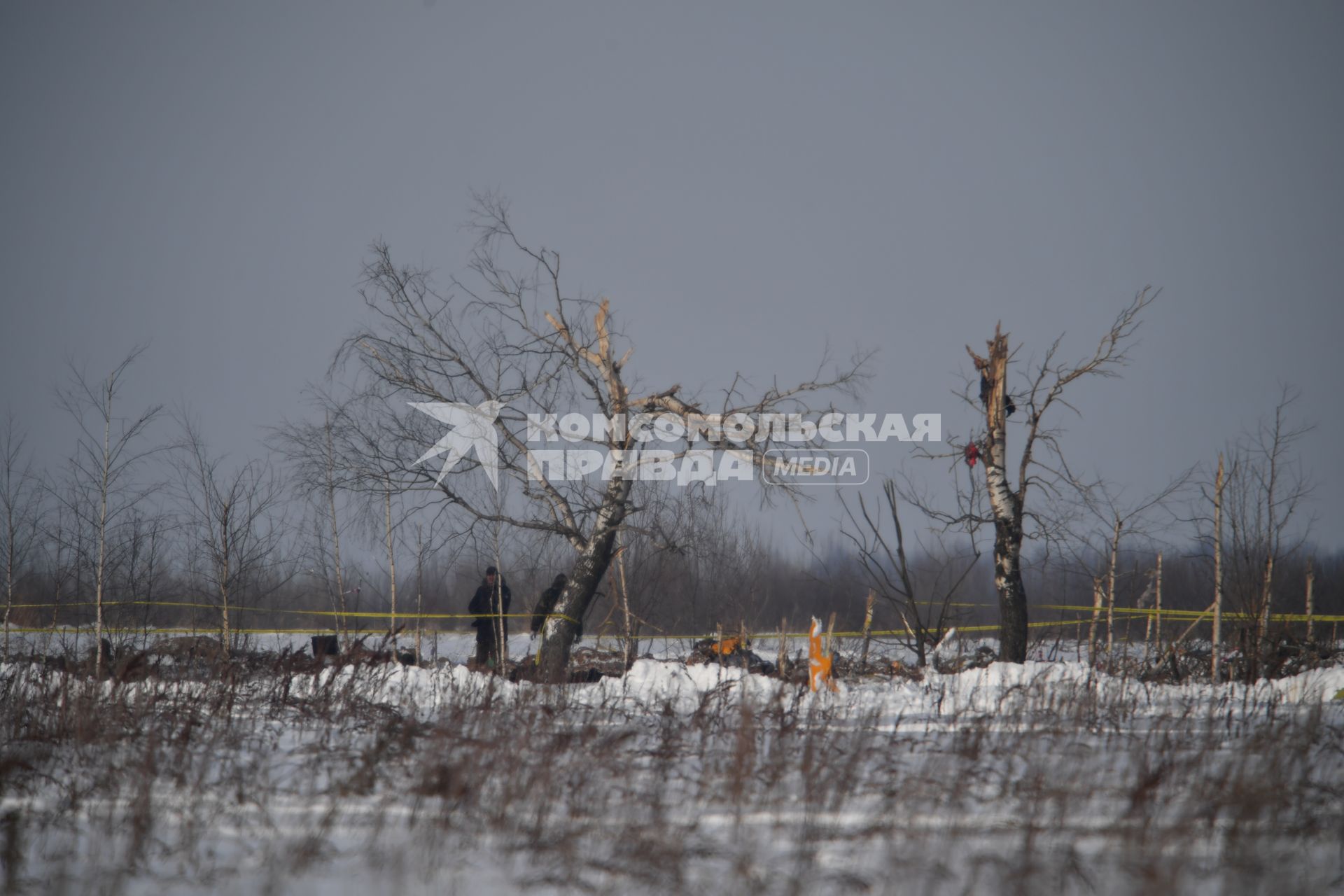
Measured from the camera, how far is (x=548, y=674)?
9008 mm

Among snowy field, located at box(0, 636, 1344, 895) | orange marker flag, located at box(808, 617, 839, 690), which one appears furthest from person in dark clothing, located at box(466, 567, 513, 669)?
snowy field, located at box(0, 636, 1344, 895)

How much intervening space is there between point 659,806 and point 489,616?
32.7ft

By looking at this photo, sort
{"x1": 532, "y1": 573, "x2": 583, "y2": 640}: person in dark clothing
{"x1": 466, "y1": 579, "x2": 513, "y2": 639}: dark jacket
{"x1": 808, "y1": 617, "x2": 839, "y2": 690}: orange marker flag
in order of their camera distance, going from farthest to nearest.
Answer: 1. {"x1": 532, "y1": 573, "x2": 583, "y2": 640}: person in dark clothing
2. {"x1": 466, "y1": 579, "x2": 513, "y2": 639}: dark jacket
3. {"x1": 808, "y1": 617, "x2": 839, "y2": 690}: orange marker flag

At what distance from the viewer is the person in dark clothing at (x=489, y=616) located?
13.8 meters

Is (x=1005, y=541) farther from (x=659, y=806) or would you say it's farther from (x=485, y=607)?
(x=659, y=806)

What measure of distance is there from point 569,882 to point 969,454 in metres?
11.1

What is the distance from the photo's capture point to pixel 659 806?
4.36 meters

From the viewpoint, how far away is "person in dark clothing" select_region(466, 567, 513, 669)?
13812mm

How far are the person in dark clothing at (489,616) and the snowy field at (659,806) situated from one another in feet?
22.9

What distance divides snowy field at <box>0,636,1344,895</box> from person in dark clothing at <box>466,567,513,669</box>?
6981mm

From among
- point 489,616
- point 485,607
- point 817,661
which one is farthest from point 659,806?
point 485,607

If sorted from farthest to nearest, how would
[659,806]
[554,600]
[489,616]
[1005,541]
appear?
[554,600], [489,616], [1005,541], [659,806]

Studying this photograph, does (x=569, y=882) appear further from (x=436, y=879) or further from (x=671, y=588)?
(x=671, y=588)

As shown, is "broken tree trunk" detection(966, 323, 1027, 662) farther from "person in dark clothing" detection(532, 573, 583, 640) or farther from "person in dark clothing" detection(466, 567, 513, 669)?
"person in dark clothing" detection(466, 567, 513, 669)
